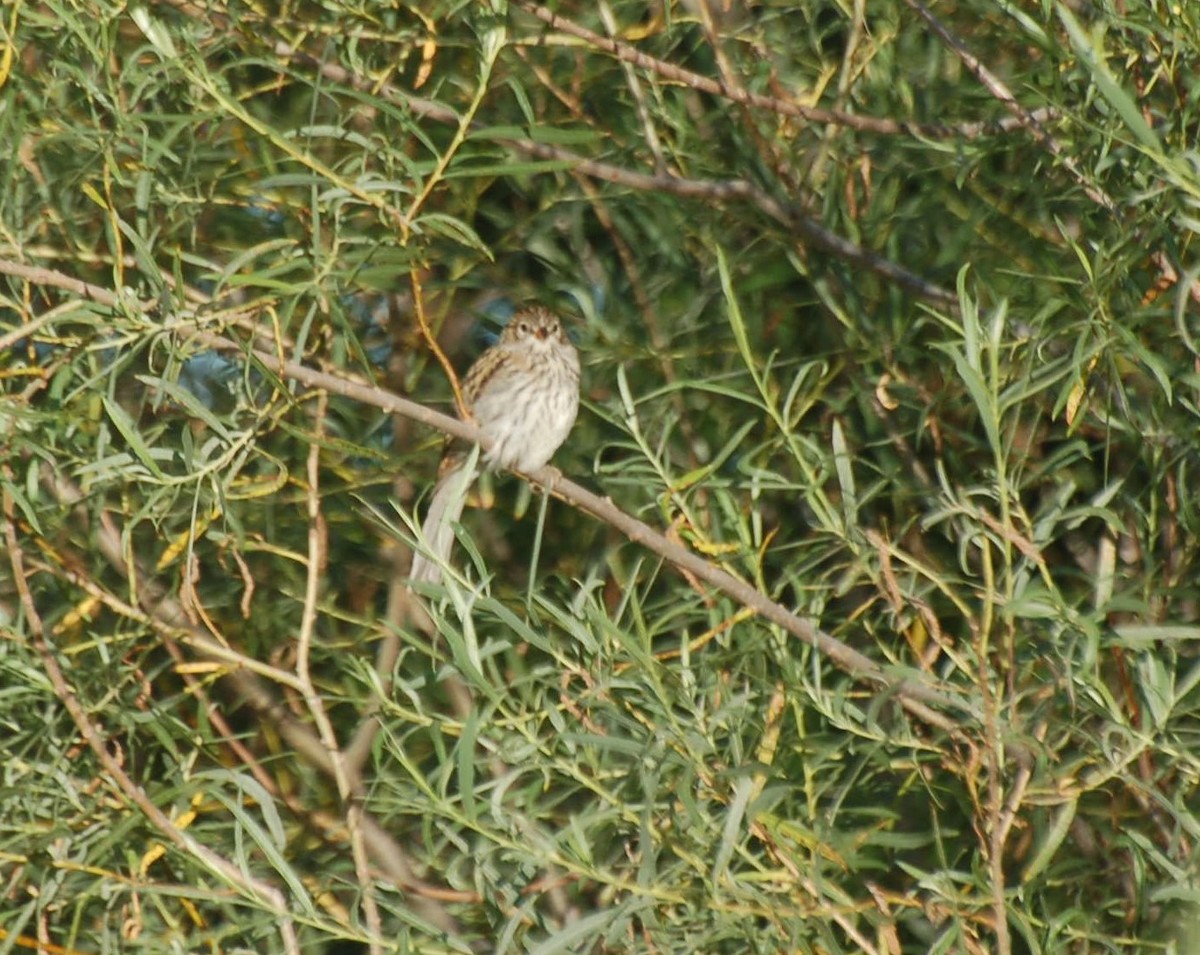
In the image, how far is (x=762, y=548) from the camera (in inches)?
113

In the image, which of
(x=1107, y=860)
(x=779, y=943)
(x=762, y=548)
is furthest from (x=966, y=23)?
(x=779, y=943)

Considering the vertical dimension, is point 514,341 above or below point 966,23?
below

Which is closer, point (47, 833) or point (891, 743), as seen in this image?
point (891, 743)

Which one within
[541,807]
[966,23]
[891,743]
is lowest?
[541,807]

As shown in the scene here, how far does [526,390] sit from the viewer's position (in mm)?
4867

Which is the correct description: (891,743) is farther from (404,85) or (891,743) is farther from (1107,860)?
(404,85)

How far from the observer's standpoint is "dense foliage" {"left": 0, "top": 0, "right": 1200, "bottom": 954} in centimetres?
246

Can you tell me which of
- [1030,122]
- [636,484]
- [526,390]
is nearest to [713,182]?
[636,484]

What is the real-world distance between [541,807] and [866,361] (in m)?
1.04

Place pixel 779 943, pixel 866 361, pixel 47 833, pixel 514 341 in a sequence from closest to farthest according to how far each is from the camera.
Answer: pixel 779 943
pixel 47 833
pixel 866 361
pixel 514 341

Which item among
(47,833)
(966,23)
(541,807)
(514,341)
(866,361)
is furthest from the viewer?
(514,341)

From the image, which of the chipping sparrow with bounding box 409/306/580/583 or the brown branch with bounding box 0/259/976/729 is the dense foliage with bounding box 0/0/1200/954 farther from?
the chipping sparrow with bounding box 409/306/580/583

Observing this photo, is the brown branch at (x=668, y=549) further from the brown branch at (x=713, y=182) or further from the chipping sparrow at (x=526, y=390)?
the chipping sparrow at (x=526, y=390)

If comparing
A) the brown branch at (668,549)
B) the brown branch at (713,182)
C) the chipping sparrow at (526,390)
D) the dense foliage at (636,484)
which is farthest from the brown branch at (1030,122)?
the chipping sparrow at (526,390)
